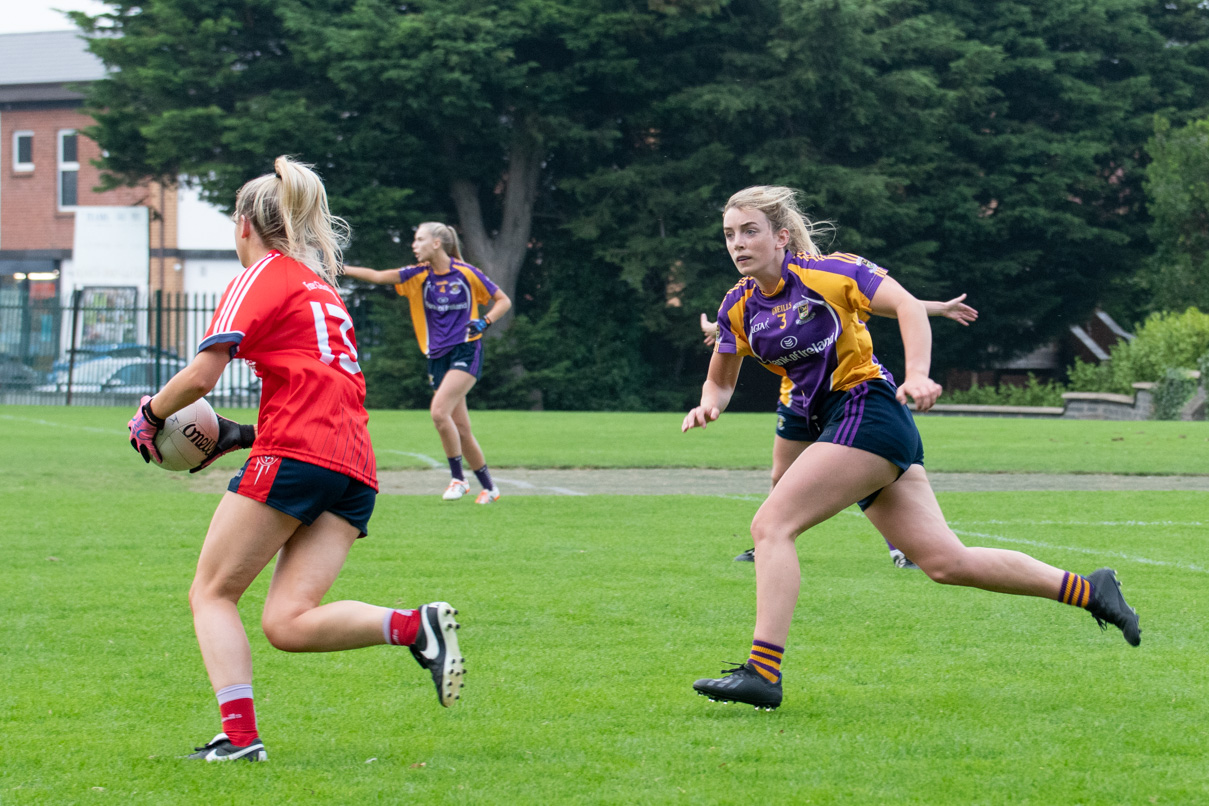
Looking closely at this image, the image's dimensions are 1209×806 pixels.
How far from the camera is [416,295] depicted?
11.1 m

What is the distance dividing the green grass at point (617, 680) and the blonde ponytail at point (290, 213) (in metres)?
1.58

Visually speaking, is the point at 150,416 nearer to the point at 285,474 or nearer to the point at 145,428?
the point at 145,428

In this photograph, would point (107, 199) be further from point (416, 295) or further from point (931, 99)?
point (416, 295)

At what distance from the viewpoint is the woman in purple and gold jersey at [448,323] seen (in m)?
10.8

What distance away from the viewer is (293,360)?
405cm

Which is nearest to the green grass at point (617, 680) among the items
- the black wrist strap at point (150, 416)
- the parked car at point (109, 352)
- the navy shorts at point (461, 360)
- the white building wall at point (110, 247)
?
the black wrist strap at point (150, 416)

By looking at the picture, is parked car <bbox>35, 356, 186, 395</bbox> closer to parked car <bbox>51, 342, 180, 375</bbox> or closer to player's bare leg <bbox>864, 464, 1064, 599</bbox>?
parked car <bbox>51, 342, 180, 375</bbox>

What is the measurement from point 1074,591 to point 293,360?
3023mm

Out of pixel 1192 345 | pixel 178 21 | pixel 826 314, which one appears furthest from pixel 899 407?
pixel 178 21

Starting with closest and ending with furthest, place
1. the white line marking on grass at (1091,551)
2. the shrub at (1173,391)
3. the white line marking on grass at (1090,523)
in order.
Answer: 1. the white line marking on grass at (1091,551)
2. the white line marking on grass at (1090,523)
3. the shrub at (1173,391)

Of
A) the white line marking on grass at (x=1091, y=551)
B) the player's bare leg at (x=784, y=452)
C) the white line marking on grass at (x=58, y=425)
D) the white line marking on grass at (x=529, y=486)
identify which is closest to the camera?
the player's bare leg at (x=784, y=452)

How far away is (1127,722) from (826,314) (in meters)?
1.75

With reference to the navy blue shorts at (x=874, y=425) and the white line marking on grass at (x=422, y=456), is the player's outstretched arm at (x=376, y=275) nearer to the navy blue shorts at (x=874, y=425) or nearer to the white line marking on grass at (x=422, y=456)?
the white line marking on grass at (x=422, y=456)

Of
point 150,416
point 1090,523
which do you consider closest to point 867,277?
point 150,416
